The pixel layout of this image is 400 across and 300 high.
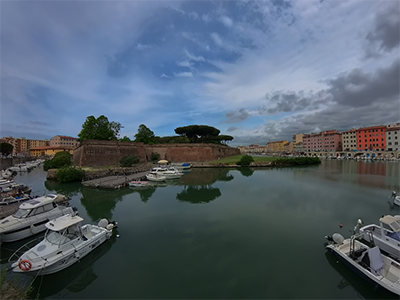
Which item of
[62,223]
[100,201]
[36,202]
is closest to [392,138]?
[100,201]

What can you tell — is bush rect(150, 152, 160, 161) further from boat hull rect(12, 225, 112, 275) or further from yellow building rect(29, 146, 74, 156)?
yellow building rect(29, 146, 74, 156)

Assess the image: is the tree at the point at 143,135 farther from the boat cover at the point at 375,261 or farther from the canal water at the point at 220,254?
the boat cover at the point at 375,261

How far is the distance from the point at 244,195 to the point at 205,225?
22.3 feet

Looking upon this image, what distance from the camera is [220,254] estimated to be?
6852mm

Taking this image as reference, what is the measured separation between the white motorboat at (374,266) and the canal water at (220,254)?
357 millimetres

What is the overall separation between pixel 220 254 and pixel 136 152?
33.0 m

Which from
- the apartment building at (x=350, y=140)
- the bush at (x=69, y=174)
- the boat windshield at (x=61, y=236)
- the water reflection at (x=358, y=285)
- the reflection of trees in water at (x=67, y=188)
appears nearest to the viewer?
the water reflection at (x=358, y=285)

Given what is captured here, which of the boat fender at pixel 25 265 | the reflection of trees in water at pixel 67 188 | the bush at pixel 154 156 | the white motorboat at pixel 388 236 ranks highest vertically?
the bush at pixel 154 156

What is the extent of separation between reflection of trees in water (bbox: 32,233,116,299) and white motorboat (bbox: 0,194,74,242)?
11.5 feet

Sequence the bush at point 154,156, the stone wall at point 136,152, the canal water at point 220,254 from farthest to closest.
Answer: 1. the bush at point 154,156
2. the stone wall at point 136,152
3. the canal water at point 220,254

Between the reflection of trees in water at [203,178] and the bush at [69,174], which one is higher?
the bush at [69,174]

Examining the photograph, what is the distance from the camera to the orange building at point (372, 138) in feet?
192

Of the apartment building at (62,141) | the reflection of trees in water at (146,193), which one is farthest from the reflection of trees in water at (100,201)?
the apartment building at (62,141)

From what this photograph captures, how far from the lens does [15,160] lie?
1892 inches
